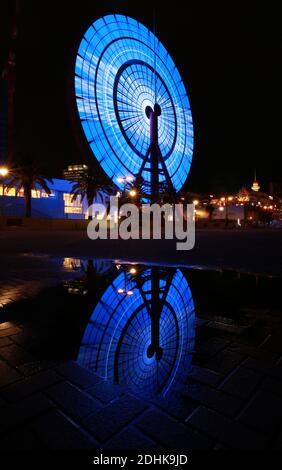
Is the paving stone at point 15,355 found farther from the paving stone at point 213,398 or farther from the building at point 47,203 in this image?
the building at point 47,203

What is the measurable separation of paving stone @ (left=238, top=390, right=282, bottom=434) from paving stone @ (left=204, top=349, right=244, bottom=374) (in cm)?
35

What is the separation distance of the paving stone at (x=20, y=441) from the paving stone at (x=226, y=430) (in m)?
0.86

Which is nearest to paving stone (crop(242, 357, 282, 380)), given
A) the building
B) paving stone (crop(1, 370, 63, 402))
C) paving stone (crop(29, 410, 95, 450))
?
paving stone (crop(29, 410, 95, 450))

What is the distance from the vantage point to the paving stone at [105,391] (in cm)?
185

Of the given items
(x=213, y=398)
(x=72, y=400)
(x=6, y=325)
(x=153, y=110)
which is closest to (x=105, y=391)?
A: (x=72, y=400)

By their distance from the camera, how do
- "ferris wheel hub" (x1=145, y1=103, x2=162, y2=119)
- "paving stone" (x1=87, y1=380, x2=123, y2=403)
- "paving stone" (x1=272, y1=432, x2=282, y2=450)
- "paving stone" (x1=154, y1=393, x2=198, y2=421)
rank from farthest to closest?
"ferris wheel hub" (x1=145, y1=103, x2=162, y2=119) → "paving stone" (x1=87, y1=380, x2=123, y2=403) → "paving stone" (x1=154, y1=393, x2=198, y2=421) → "paving stone" (x1=272, y1=432, x2=282, y2=450)

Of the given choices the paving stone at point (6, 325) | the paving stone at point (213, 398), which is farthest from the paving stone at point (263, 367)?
the paving stone at point (6, 325)

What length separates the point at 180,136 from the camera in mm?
59250

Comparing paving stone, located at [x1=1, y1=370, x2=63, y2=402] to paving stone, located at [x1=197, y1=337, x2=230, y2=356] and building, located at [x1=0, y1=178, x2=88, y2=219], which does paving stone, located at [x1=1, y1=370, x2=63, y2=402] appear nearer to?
paving stone, located at [x1=197, y1=337, x2=230, y2=356]

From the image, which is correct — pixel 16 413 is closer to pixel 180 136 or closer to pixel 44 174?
pixel 44 174

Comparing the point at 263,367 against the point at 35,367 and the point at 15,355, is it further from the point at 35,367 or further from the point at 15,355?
the point at 15,355

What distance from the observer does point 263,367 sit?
2246 millimetres

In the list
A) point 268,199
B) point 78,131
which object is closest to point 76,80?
point 78,131

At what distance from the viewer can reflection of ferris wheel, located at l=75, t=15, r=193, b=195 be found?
35750 mm
